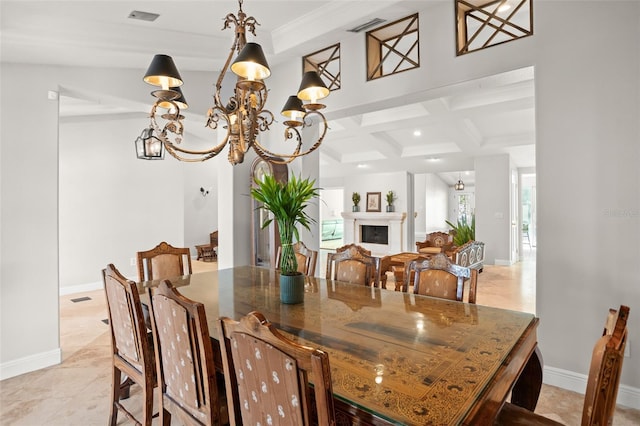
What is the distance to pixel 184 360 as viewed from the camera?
4.92ft

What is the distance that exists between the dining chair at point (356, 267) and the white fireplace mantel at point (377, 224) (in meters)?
7.48

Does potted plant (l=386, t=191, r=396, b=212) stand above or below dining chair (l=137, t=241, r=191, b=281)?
above

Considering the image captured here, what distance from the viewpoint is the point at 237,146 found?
2352 millimetres

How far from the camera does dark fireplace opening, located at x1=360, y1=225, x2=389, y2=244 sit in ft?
34.9

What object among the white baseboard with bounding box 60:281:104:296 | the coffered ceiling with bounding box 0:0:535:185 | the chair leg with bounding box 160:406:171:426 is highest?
the coffered ceiling with bounding box 0:0:535:185

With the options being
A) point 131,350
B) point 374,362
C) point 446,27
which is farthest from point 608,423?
point 446,27

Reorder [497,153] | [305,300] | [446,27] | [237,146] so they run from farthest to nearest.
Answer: [497,153] < [446,27] < [237,146] < [305,300]

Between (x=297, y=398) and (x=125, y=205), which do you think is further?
(x=125, y=205)

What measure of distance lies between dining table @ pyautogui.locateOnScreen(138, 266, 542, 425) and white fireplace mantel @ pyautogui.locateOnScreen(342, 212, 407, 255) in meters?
7.91

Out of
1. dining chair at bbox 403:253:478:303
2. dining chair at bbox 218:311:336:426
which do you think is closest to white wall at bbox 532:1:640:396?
dining chair at bbox 403:253:478:303

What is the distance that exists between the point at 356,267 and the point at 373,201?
26.7ft

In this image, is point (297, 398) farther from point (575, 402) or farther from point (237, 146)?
point (575, 402)

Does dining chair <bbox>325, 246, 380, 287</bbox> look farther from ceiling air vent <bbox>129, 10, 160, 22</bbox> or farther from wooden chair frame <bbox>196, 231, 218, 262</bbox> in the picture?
wooden chair frame <bbox>196, 231, 218, 262</bbox>

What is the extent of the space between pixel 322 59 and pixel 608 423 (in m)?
3.81
